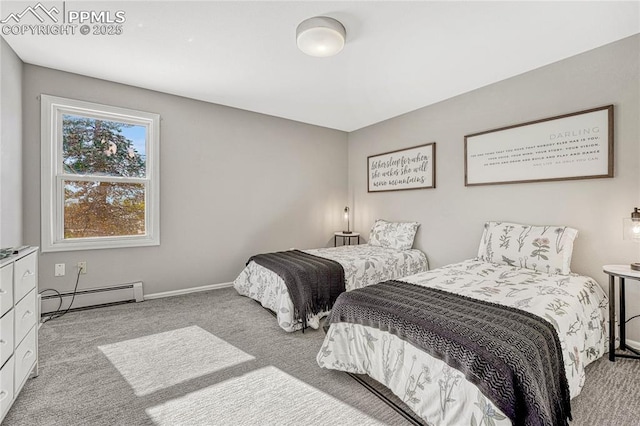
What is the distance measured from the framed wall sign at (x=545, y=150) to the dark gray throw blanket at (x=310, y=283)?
1.90 metres

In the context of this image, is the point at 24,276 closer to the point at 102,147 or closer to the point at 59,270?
the point at 59,270

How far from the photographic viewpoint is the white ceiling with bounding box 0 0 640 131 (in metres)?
2.00

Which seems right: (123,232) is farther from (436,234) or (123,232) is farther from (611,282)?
(611,282)

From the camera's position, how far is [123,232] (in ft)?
10.8

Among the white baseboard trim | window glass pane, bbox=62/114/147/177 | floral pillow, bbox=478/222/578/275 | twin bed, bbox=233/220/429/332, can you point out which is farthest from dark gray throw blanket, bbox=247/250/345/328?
window glass pane, bbox=62/114/147/177

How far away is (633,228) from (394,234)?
7.42 ft

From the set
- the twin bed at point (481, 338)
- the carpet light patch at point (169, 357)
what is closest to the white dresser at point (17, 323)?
the carpet light patch at point (169, 357)

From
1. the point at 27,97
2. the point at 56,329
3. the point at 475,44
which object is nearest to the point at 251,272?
the point at 56,329

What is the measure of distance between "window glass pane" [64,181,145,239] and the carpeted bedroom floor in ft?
3.08

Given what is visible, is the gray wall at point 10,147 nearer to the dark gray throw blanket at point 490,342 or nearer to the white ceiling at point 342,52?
the white ceiling at point 342,52

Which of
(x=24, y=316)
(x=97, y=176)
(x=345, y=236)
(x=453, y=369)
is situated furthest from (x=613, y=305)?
(x=97, y=176)

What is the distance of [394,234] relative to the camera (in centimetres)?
399

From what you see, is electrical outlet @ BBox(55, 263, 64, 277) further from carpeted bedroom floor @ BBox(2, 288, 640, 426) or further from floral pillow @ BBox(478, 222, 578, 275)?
floral pillow @ BBox(478, 222, 578, 275)

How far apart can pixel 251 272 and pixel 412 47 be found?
2807 millimetres
